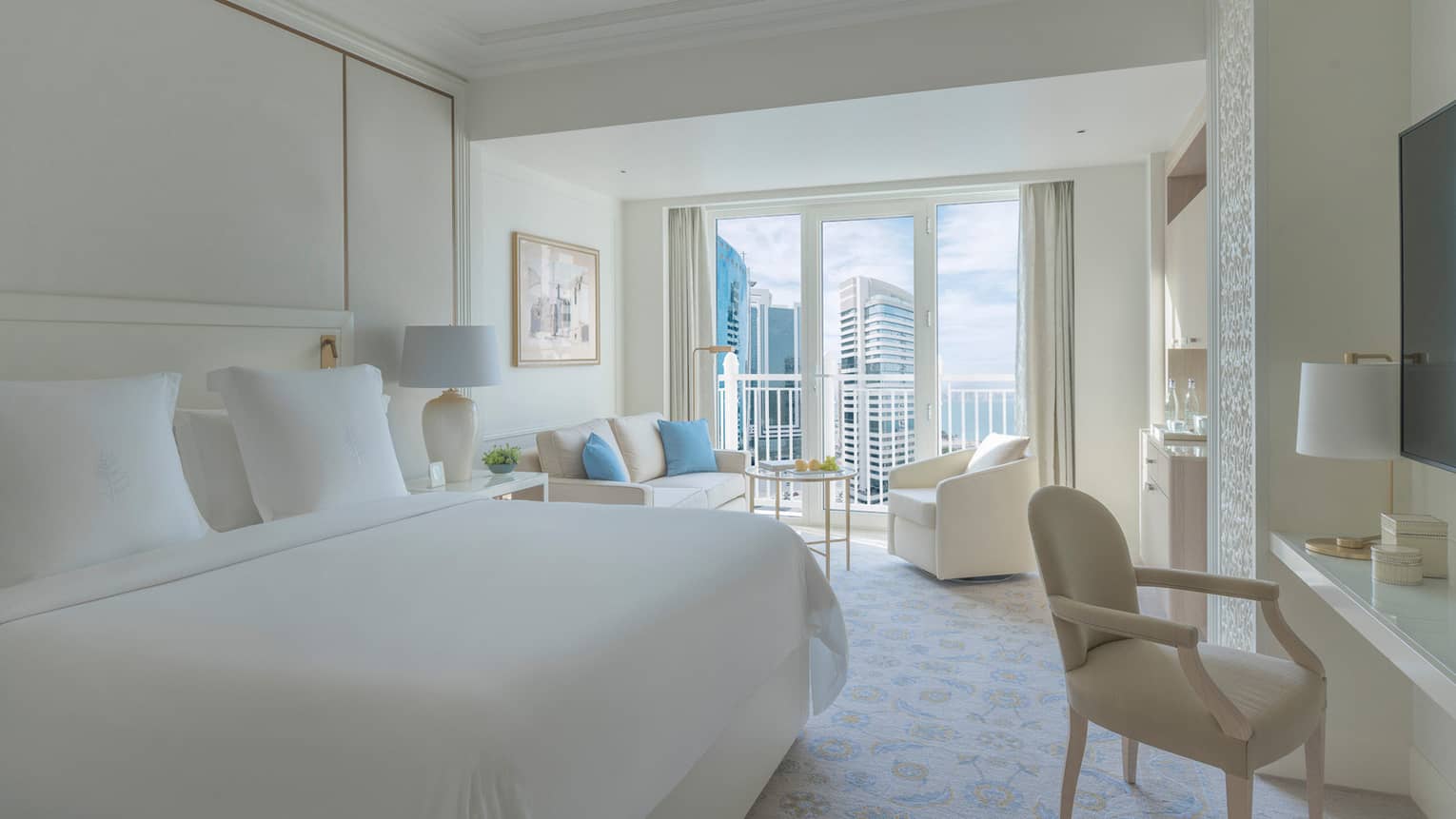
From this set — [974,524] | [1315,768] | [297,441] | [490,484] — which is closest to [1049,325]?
[974,524]

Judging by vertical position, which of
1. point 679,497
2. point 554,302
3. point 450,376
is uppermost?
point 554,302

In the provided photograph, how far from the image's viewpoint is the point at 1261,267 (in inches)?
101

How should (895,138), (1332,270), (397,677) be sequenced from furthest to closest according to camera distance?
(895,138), (1332,270), (397,677)

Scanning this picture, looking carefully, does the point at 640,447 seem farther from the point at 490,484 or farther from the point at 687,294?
the point at 490,484

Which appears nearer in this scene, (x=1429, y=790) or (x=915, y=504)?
(x=1429, y=790)

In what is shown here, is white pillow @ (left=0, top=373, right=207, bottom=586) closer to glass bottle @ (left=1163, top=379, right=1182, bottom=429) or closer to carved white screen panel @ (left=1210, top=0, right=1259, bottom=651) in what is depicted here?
carved white screen panel @ (left=1210, top=0, right=1259, bottom=651)

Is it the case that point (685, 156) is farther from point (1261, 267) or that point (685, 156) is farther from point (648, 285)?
point (1261, 267)

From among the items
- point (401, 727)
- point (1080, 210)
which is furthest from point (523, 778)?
point (1080, 210)

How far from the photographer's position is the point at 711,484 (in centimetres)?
541

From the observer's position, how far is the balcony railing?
6031 millimetres

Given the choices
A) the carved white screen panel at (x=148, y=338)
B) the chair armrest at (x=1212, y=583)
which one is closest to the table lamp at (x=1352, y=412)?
the chair armrest at (x=1212, y=583)

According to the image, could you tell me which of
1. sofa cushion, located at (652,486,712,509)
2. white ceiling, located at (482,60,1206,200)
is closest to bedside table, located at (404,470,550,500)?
sofa cushion, located at (652,486,712,509)

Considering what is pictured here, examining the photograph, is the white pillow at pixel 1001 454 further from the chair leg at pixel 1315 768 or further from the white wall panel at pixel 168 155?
the white wall panel at pixel 168 155

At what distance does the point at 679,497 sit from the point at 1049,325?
9.11 ft
